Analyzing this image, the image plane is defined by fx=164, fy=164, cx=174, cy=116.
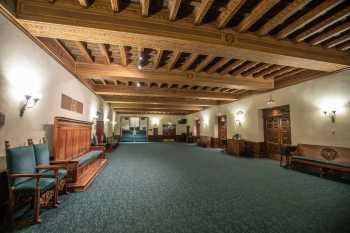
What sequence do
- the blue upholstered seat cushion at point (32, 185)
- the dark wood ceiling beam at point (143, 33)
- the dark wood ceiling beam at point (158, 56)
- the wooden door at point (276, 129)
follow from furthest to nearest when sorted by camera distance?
the wooden door at point (276, 129), the dark wood ceiling beam at point (158, 56), the dark wood ceiling beam at point (143, 33), the blue upholstered seat cushion at point (32, 185)

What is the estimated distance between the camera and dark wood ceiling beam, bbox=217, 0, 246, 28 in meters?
2.48

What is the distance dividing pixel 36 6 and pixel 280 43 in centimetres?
453

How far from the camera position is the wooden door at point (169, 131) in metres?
18.6

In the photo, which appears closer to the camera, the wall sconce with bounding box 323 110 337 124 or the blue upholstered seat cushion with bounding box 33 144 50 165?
the blue upholstered seat cushion with bounding box 33 144 50 165

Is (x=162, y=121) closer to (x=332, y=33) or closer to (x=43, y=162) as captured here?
(x=43, y=162)

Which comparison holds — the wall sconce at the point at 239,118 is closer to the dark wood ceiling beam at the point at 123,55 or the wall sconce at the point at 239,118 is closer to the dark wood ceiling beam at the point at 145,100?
the dark wood ceiling beam at the point at 145,100

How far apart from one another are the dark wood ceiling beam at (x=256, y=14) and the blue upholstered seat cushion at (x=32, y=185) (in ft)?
13.9

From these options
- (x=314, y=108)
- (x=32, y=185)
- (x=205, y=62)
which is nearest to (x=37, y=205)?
(x=32, y=185)

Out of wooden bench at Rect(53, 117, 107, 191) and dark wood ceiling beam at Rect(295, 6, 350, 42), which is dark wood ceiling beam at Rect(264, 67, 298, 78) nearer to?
dark wood ceiling beam at Rect(295, 6, 350, 42)

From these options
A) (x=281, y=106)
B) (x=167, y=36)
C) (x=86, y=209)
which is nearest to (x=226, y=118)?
(x=281, y=106)

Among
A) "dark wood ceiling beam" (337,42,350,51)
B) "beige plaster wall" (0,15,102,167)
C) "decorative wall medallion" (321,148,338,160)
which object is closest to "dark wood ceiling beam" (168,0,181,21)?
"beige plaster wall" (0,15,102,167)

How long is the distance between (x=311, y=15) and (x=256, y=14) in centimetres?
94

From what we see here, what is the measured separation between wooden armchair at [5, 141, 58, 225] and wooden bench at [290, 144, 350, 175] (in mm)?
6309

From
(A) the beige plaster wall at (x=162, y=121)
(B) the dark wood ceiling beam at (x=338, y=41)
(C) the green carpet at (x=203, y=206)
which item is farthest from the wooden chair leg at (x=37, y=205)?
(A) the beige plaster wall at (x=162, y=121)
